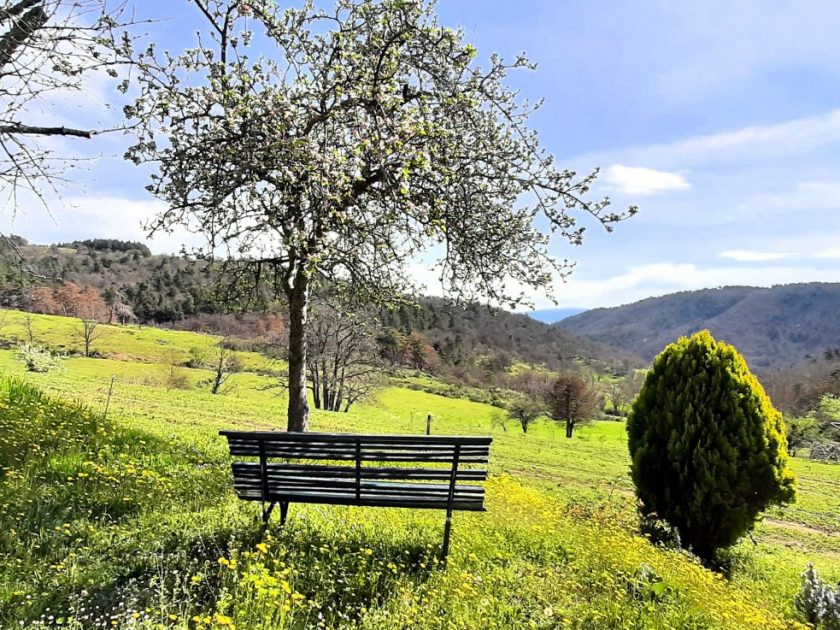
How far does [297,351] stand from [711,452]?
6098 mm

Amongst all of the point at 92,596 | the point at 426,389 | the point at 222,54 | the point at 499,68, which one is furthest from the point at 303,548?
the point at 426,389

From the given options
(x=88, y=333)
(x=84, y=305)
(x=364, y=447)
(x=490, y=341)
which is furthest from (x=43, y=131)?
(x=490, y=341)

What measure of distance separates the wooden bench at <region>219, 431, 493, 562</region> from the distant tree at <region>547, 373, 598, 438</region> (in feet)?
137

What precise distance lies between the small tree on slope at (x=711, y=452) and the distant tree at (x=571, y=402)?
37740 millimetres

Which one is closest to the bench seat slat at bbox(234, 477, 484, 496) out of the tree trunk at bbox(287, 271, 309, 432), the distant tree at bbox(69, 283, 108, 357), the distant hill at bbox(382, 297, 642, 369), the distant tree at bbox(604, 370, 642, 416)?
the tree trunk at bbox(287, 271, 309, 432)

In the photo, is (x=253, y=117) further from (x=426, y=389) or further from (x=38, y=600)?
(x=426, y=389)

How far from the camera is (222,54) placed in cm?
662

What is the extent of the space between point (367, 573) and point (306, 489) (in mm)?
971

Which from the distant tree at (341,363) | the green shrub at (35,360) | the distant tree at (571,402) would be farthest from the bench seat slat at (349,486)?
the distant tree at (571,402)

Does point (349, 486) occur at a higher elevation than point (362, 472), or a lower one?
lower

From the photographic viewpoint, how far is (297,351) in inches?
340

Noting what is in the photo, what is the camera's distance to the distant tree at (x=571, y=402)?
4528cm

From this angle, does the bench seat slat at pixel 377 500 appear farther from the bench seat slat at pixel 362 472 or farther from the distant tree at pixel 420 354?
the distant tree at pixel 420 354

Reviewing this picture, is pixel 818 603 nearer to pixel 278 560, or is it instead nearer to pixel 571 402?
pixel 278 560
